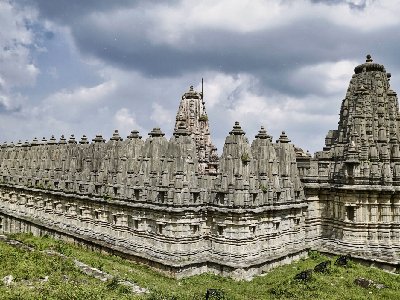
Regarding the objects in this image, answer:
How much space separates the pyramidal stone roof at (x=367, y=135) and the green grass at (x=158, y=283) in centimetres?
624

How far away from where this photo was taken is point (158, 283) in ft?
75.8

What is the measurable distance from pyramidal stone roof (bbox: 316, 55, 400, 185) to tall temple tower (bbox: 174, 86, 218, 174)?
15.3 metres

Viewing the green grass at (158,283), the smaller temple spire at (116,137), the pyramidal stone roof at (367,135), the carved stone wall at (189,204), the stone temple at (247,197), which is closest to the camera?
the green grass at (158,283)

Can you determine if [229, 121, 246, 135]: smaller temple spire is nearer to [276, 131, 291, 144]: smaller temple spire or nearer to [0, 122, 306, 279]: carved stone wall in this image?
[0, 122, 306, 279]: carved stone wall

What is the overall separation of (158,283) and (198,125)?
25254mm

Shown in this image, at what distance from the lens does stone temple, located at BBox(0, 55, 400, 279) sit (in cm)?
2598

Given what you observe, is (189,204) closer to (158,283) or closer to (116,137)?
(158,283)

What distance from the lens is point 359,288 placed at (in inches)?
909

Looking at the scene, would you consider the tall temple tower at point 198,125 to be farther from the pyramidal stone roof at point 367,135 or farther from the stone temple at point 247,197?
the pyramidal stone roof at point 367,135

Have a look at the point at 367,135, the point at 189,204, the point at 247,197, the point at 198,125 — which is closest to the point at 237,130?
the point at 247,197

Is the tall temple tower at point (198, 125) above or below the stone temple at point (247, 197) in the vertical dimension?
above

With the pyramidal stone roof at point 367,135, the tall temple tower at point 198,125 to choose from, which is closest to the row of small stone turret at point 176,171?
the pyramidal stone roof at point 367,135

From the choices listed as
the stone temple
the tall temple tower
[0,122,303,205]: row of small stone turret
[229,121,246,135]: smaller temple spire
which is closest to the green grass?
the stone temple

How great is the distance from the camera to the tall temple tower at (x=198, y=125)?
150 ft
